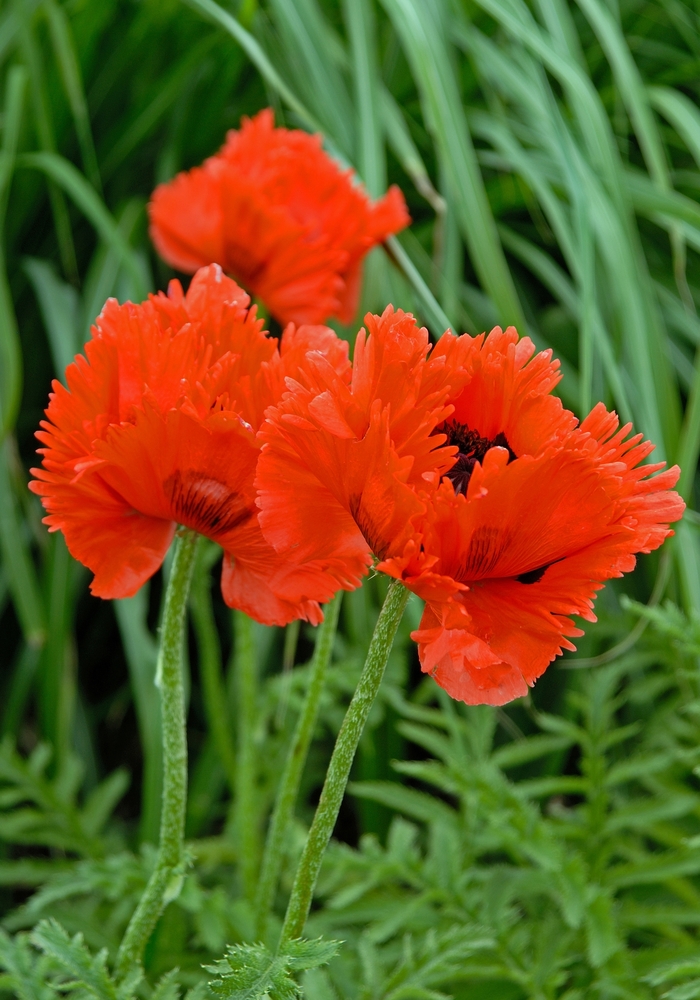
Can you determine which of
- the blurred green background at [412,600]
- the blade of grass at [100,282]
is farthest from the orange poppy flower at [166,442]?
the blade of grass at [100,282]

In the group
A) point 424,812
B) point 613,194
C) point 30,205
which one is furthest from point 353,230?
point 30,205

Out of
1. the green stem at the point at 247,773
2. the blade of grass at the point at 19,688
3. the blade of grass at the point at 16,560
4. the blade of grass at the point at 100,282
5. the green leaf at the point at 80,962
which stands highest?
the blade of grass at the point at 100,282

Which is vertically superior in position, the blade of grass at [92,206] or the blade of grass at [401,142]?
the blade of grass at [92,206]

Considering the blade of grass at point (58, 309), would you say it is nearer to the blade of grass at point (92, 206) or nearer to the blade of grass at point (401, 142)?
the blade of grass at point (92, 206)

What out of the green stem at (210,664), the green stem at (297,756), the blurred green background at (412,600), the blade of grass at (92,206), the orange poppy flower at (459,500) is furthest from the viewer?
the blade of grass at (92,206)

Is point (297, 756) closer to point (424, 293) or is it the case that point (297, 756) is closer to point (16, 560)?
point (424, 293)

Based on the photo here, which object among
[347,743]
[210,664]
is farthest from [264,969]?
[210,664]

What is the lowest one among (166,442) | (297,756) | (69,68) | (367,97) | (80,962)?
(297,756)
